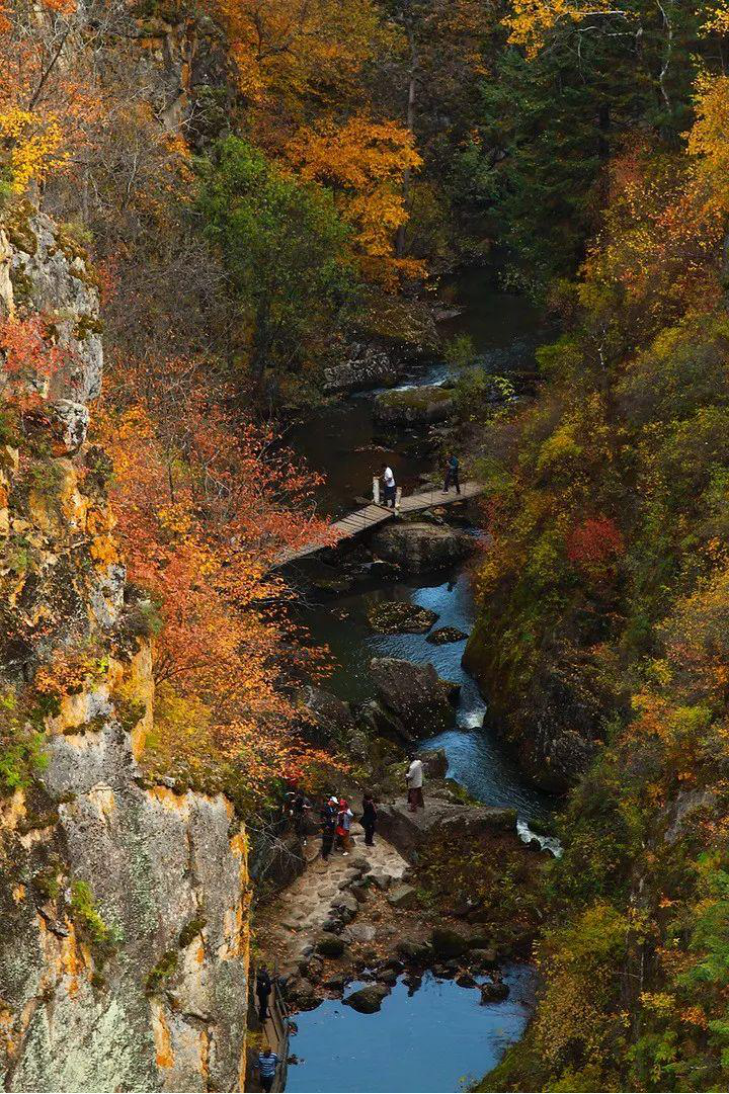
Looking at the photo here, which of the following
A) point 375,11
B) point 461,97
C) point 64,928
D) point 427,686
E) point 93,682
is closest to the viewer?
point 64,928

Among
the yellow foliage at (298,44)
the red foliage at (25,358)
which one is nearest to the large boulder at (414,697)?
the red foliage at (25,358)

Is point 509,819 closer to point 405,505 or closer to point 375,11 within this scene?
point 405,505

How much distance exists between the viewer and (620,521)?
31.5 metres

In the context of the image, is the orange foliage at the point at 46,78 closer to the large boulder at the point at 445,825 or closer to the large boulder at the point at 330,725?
the large boulder at the point at 330,725

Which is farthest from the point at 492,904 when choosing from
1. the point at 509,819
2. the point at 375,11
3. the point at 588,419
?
the point at 375,11

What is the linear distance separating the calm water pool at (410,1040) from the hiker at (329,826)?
13.9 feet

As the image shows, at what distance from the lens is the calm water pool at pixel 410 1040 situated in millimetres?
22875

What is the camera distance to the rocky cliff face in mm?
16938

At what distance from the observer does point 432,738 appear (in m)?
33.7

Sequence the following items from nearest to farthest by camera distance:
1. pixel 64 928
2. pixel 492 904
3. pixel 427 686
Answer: pixel 64 928 < pixel 492 904 < pixel 427 686

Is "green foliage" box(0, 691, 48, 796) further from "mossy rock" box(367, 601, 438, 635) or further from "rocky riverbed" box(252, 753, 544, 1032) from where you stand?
"mossy rock" box(367, 601, 438, 635)

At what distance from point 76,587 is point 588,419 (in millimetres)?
19597

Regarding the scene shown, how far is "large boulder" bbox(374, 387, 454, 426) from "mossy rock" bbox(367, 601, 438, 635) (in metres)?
15.1

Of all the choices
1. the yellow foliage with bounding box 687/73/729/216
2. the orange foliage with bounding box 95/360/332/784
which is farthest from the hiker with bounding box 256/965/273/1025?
the yellow foliage with bounding box 687/73/729/216
